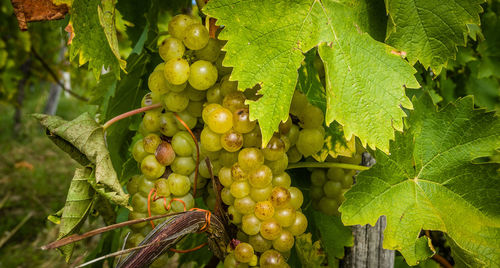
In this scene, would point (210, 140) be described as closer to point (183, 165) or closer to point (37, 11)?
point (183, 165)

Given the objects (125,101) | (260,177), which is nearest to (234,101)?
(260,177)

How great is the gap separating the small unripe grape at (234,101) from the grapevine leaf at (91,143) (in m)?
0.23

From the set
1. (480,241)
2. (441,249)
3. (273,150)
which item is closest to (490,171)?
(480,241)

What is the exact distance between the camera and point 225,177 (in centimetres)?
71

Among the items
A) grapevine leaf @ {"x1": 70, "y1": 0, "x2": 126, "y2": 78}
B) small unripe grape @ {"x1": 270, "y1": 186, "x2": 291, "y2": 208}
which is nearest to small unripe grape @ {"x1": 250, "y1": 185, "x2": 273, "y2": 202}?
small unripe grape @ {"x1": 270, "y1": 186, "x2": 291, "y2": 208}

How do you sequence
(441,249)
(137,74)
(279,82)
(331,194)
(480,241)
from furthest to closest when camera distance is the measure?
1. (441,249)
2. (137,74)
3. (331,194)
4. (480,241)
5. (279,82)

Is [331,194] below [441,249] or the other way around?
the other way around

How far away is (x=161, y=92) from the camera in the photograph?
736mm

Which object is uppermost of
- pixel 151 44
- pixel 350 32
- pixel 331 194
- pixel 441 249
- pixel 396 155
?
pixel 350 32

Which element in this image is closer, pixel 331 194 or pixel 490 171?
pixel 490 171

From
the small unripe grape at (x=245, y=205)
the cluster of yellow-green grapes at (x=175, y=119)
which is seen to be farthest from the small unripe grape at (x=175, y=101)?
the small unripe grape at (x=245, y=205)

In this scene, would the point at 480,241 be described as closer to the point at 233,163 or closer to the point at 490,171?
the point at 490,171

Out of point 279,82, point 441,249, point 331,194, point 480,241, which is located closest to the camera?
point 279,82

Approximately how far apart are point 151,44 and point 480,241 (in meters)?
0.88
